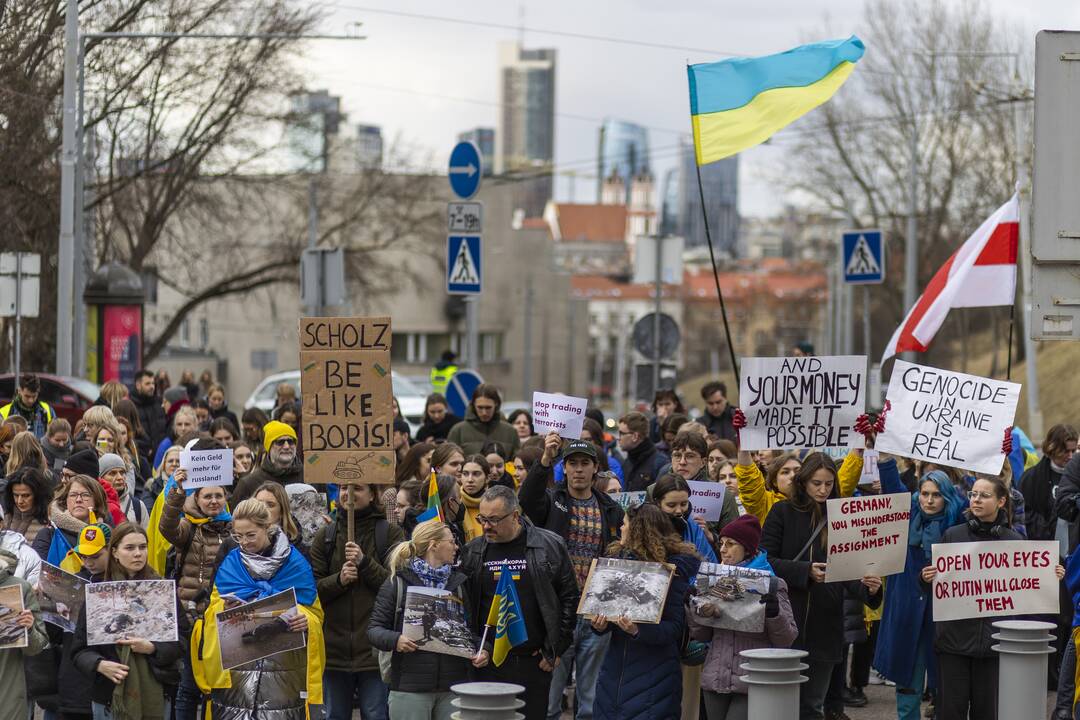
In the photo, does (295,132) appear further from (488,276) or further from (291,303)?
(488,276)

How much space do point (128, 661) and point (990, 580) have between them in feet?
14.3

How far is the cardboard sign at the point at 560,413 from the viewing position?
11.2m

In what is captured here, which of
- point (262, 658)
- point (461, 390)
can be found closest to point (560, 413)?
point (262, 658)

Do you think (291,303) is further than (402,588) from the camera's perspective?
Yes

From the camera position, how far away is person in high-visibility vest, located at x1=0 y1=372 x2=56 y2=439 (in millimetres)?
16344

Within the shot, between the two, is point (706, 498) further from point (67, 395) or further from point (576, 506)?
point (67, 395)

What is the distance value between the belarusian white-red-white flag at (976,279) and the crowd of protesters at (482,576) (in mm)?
1207

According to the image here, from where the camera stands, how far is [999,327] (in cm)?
5566

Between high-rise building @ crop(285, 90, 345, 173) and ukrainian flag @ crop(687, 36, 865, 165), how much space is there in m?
22.3

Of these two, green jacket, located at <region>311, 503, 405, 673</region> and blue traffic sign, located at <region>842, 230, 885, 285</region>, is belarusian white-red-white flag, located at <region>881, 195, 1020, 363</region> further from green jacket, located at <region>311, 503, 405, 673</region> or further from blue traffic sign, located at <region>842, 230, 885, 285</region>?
blue traffic sign, located at <region>842, 230, 885, 285</region>

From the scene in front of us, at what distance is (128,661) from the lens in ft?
27.8

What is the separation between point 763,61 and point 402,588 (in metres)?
5.50

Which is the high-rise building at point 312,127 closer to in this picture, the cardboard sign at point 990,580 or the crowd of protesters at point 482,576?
the crowd of protesters at point 482,576

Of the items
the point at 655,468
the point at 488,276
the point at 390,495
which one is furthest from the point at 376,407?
the point at 488,276
